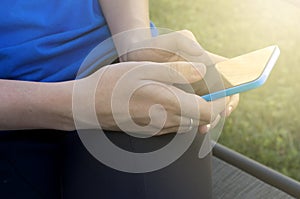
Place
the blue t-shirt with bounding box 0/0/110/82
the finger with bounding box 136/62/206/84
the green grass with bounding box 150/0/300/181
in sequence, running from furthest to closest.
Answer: the green grass with bounding box 150/0/300/181, the blue t-shirt with bounding box 0/0/110/82, the finger with bounding box 136/62/206/84

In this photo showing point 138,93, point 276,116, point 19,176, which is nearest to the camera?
point 138,93

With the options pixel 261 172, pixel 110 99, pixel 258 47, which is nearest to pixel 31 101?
pixel 110 99

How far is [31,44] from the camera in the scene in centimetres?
99

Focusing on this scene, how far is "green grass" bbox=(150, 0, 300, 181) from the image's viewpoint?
2240mm

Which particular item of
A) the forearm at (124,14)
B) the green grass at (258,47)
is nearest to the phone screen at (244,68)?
the forearm at (124,14)

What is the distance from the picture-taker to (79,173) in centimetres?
96

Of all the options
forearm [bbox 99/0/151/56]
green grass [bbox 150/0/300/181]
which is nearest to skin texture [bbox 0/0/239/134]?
forearm [bbox 99/0/151/56]

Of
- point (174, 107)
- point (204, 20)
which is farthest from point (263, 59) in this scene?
point (204, 20)

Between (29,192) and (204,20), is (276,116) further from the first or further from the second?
(29,192)

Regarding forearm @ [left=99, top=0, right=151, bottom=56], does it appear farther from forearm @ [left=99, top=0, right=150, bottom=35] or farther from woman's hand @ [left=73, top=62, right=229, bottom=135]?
woman's hand @ [left=73, top=62, right=229, bottom=135]

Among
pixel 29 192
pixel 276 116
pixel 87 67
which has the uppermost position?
pixel 87 67

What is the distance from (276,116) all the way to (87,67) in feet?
4.98

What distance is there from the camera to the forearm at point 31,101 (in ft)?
2.90

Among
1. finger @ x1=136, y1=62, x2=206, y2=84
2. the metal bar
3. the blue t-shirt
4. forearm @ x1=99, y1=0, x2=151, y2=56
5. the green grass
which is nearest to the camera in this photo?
finger @ x1=136, y1=62, x2=206, y2=84
